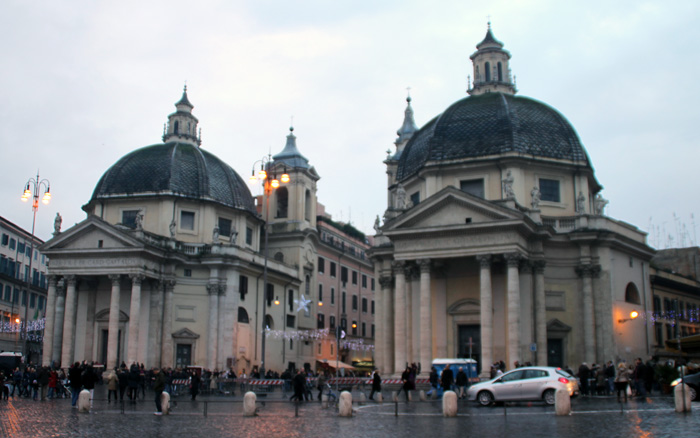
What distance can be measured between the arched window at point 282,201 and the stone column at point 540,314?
31055 mm

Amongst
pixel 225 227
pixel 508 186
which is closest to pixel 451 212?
pixel 508 186

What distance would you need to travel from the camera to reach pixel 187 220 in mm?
54938

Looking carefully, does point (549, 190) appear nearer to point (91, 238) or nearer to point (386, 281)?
point (386, 281)

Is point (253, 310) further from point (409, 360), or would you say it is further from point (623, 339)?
point (623, 339)

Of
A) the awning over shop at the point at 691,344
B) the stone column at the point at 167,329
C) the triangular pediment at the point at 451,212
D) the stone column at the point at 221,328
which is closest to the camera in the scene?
the awning over shop at the point at 691,344

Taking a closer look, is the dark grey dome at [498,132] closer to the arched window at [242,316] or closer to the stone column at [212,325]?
the stone column at [212,325]

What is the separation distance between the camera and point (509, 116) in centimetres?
4319

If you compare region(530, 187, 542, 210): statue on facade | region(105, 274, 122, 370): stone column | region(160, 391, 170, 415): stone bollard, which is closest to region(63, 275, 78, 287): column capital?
region(105, 274, 122, 370): stone column

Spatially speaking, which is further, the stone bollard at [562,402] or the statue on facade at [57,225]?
the statue on facade at [57,225]

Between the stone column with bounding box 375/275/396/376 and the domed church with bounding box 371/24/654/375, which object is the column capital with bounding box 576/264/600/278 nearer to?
the domed church with bounding box 371/24/654/375

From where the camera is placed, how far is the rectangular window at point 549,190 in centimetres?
4244

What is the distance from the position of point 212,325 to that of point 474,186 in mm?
21145

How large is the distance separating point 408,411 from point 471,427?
6.26 m

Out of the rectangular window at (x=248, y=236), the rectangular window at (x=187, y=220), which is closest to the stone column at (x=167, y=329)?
the rectangular window at (x=187, y=220)
